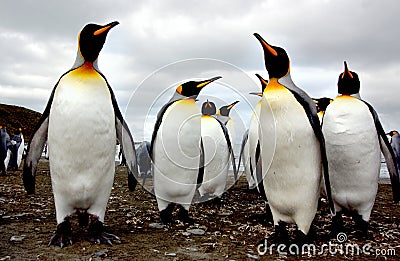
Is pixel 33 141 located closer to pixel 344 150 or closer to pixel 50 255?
pixel 50 255

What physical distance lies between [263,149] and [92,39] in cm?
221

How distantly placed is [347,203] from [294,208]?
981mm

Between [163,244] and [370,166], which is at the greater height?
[370,166]

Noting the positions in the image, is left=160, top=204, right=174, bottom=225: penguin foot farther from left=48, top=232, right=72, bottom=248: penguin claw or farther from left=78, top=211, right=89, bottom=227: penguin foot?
left=48, top=232, right=72, bottom=248: penguin claw

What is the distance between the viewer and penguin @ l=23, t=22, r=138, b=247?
3959 mm

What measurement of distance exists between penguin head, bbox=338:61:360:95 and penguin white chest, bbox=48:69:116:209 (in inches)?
118

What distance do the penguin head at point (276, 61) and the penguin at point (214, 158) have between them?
307cm

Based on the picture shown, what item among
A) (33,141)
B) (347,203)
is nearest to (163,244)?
(33,141)

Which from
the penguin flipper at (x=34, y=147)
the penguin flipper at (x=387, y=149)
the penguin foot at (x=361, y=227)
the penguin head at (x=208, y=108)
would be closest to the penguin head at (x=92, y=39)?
the penguin flipper at (x=34, y=147)

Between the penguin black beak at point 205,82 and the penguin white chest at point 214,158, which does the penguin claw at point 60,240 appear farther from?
the penguin white chest at point 214,158

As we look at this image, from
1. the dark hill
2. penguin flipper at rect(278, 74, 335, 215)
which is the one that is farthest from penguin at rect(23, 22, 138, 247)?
the dark hill

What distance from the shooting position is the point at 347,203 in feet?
15.6

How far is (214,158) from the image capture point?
7.43m

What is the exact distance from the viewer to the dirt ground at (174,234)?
3.84m
